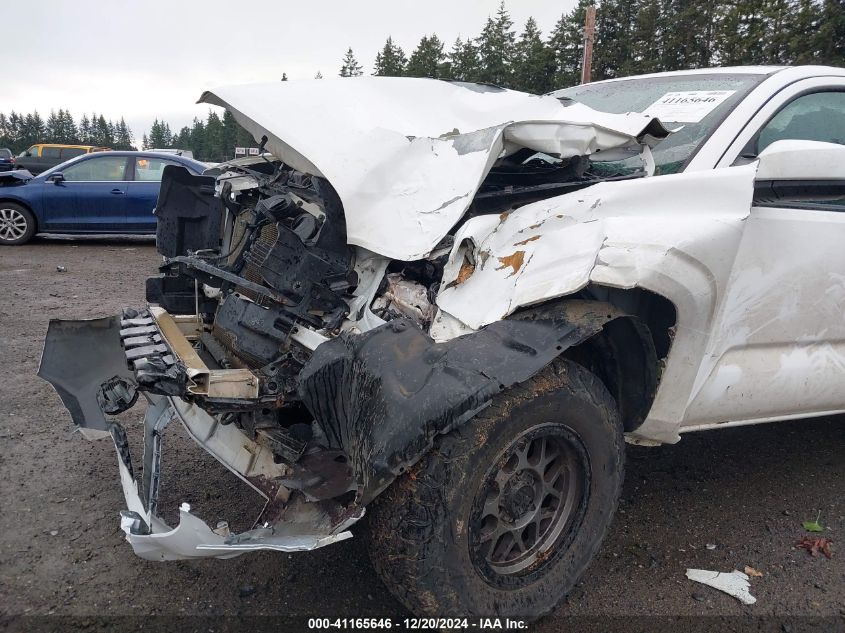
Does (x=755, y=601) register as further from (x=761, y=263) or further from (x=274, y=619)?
(x=274, y=619)

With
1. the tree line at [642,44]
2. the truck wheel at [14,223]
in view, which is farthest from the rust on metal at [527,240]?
the tree line at [642,44]

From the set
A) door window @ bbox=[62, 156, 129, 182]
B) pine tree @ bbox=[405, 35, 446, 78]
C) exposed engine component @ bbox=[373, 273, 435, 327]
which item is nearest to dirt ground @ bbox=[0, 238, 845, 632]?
exposed engine component @ bbox=[373, 273, 435, 327]

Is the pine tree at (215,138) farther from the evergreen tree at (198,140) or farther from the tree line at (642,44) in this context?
the tree line at (642,44)

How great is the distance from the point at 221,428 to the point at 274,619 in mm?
703

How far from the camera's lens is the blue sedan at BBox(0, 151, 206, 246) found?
10.1 meters

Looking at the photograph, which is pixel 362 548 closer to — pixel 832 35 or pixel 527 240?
pixel 527 240

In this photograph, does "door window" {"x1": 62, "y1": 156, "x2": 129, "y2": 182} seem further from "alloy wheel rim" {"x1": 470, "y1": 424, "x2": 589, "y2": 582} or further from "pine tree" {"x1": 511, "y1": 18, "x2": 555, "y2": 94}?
"pine tree" {"x1": 511, "y1": 18, "x2": 555, "y2": 94}

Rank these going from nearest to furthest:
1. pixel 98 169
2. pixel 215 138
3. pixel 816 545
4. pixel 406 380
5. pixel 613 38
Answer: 1. pixel 406 380
2. pixel 816 545
3. pixel 98 169
4. pixel 613 38
5. pixel 215 138

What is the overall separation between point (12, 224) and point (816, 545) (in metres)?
11.1

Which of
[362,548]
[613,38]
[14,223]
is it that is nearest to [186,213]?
[362,548]

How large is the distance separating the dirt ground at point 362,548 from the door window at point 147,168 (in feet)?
22.3

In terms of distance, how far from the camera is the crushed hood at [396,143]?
2.51 meters

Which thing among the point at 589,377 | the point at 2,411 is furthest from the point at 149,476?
the point at 2,411

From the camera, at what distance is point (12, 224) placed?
33.1 ft
